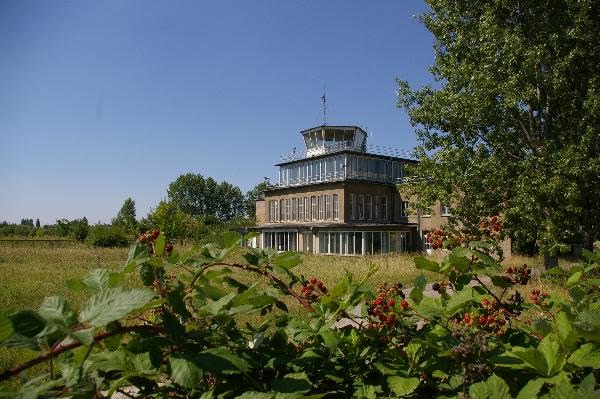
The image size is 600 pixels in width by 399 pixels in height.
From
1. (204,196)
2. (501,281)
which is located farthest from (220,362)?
(204,196)

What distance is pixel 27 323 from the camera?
2.76ft

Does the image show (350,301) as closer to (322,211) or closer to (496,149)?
(496,149)

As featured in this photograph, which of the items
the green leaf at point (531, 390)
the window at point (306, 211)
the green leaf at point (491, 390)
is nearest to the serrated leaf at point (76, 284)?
the green leaf at point (491, 390)

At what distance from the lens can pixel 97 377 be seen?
1153 millimetres

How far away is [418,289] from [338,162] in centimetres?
3888

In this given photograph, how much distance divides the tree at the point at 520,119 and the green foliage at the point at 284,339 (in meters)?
14.6

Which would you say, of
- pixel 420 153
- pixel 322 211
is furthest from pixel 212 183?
pixel 420 153

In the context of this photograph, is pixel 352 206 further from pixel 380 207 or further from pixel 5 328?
pixel 5 328

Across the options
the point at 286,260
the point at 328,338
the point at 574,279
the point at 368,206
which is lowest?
the point at 328,338

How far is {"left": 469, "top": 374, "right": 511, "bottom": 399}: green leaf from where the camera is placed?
1.06 meters

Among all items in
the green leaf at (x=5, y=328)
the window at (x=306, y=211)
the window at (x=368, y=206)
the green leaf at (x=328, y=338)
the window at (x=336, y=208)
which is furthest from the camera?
the window at (x=306, y=211)

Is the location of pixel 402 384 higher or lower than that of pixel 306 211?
lower

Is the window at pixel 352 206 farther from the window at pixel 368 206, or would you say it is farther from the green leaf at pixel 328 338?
the green leaf at pixel 328 338

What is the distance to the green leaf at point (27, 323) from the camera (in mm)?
824
